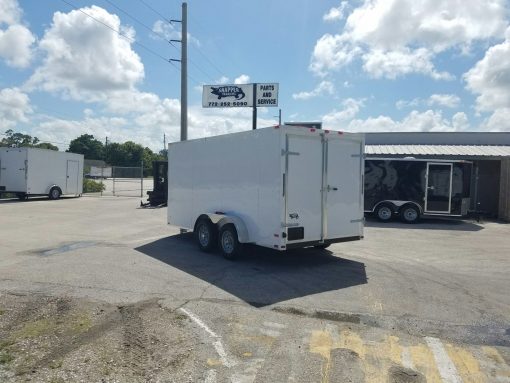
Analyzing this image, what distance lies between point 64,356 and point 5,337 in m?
0.98

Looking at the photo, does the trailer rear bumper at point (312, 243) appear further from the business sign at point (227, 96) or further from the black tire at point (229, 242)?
the business sign at point (227, 96)

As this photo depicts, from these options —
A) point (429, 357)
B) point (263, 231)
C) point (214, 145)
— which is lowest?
point (429, 357)

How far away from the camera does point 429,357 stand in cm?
479

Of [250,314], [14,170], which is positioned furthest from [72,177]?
[250,314]

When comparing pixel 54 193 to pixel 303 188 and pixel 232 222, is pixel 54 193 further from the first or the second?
pixel 303 188

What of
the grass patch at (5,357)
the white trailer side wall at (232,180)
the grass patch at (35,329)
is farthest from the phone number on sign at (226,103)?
the grass patch at (5,357)

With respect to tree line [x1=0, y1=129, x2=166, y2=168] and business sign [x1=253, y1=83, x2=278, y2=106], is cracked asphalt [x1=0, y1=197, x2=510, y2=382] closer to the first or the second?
business sign [x1=253, y1=83, x2=278, y2=106]

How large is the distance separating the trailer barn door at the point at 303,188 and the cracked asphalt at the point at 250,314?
0.83m

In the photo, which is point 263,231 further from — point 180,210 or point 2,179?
point 2,179

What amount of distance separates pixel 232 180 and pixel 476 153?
16.6 meters

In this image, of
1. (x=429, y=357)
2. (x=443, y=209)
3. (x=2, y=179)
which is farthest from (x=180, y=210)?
(x=2, y=179)

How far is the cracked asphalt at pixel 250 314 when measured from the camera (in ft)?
14.5

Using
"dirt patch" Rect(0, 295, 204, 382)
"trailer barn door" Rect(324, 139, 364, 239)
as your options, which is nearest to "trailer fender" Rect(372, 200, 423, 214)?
"trailer barn door" Rect(324, 139, 364, 239)

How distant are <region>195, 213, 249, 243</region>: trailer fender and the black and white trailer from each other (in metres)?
9.67
